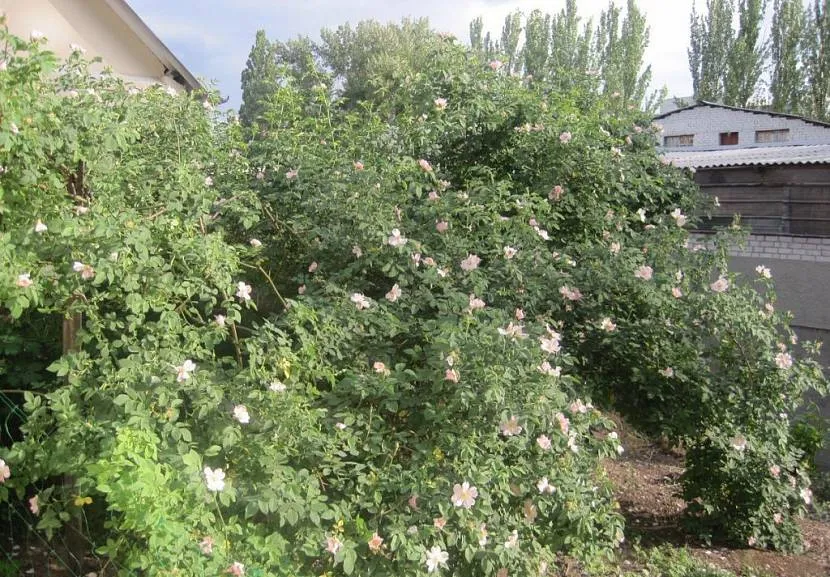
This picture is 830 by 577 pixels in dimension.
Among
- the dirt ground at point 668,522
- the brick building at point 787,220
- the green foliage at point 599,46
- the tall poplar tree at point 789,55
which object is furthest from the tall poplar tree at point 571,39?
the dirt ground at point 668,522

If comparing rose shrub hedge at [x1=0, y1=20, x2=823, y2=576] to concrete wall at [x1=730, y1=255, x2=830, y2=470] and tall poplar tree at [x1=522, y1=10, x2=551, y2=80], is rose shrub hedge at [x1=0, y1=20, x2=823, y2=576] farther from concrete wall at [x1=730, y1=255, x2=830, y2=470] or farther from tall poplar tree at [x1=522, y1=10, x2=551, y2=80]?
tall poplar tree at [x1=522, y1=10, x2=551, y2=80]

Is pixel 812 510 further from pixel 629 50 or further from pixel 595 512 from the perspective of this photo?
pixel 629 50

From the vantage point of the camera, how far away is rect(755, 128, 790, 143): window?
13469 millimetres

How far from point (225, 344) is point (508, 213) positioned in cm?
155

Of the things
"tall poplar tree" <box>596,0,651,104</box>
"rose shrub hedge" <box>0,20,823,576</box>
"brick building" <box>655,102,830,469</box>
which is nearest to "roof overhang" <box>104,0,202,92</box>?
"rose shrub hedge" <box>0,20,823,576</box>

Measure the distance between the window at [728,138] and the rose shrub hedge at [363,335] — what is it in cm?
1128

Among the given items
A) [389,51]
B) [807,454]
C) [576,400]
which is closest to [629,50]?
[389,51]

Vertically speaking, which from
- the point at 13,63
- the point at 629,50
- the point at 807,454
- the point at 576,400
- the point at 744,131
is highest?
the point at 629,50

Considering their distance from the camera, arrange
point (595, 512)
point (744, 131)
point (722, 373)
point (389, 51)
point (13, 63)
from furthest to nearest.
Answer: point (389, 51)
point (744, 131)
point (722, 373)
point (595, 512)
point (13, 63)

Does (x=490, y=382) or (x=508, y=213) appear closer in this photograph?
(x=490, y=382)

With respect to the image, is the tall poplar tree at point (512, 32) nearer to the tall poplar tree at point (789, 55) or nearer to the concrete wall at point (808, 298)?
the tall poplar tree at point (789, 55)

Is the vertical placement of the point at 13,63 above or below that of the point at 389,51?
below

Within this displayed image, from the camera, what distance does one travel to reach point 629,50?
71.5 feet

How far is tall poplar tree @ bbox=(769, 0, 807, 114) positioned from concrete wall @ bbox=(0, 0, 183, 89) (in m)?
15.2
